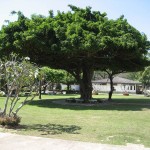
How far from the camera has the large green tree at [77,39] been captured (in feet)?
77.6

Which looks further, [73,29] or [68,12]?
[68,12]

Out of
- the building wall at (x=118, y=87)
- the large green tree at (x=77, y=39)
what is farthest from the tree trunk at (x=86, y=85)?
the building wall at (x=118, y=87)

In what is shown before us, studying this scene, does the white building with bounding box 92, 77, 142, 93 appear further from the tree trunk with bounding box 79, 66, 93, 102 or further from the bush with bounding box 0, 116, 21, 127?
the bush with bounding box 0, 116, 21, 127

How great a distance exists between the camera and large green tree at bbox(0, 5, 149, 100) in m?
23.6

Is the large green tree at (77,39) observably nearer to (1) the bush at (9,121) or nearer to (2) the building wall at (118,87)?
(1) the bush at (9,121)

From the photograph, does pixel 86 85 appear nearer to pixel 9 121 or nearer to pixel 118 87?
pixel 9 121

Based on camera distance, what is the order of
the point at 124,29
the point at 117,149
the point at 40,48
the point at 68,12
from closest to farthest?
1. the point at 117,149
2. the point at 40,48
3. the point at 124,29
4. the point at 68,12

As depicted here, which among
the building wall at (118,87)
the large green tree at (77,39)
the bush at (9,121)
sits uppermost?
the large green tree at (77,39)

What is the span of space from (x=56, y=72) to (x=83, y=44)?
106 feet

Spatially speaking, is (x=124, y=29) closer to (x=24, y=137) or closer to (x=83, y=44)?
(x=83, y=44)

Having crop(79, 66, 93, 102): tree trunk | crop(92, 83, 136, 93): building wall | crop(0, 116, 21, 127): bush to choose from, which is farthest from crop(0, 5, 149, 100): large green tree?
crop(92, 83, 136, 93): building wall

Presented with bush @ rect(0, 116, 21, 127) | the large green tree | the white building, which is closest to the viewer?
bush @ rect(0, 116, 21, 127)

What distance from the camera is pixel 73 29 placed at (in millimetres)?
24219

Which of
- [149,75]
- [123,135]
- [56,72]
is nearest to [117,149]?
[123,135]
